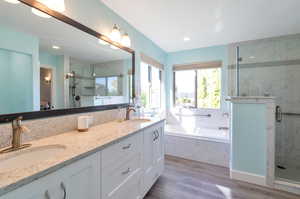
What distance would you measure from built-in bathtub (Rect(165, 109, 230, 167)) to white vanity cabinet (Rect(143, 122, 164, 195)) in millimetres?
849

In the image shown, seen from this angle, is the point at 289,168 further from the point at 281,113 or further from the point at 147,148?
the point at 147,148

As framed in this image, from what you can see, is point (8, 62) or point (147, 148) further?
point (147, 148)

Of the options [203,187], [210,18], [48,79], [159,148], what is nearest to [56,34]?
[48,79]

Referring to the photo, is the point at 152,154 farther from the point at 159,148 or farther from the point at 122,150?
the point at 122,150

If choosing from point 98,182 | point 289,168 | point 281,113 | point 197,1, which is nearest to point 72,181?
point 98,182

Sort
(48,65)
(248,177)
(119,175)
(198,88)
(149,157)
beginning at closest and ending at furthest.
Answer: (119,175) → (48,65) → (149,157) → (248,177) → (198,88)

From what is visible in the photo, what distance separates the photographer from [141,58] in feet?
8.86

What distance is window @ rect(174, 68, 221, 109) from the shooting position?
350 cm

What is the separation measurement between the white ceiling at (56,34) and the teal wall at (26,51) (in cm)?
5

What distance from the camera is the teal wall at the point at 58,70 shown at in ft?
4.32

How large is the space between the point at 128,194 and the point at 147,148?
0.49m

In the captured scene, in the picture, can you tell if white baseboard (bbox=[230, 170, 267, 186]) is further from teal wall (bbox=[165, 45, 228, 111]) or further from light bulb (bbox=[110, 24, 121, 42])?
light bulb (bbox=[110, 24, 121, 42])

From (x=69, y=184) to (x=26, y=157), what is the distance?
1.21ft

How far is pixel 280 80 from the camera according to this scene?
272 cm
